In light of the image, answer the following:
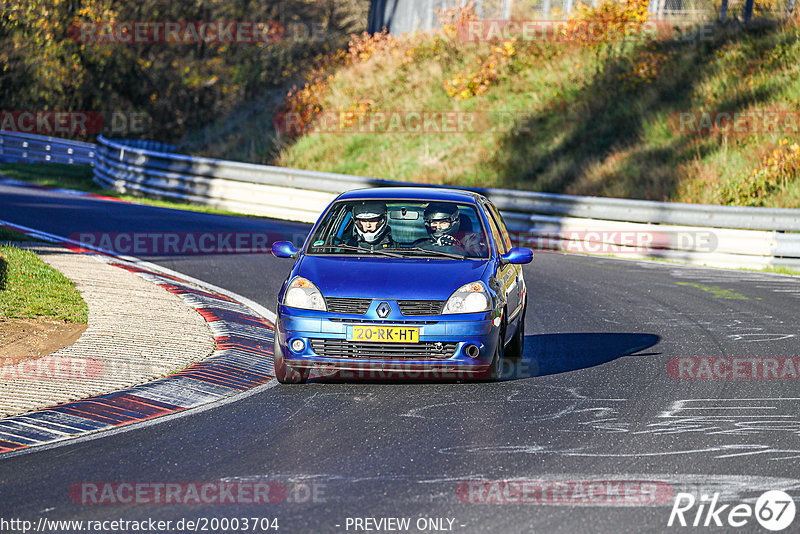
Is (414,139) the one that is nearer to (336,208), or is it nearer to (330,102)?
(330,102)

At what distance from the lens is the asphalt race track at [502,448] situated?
5664 mm

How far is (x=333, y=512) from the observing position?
5.61 metres

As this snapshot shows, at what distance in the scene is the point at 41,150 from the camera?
1497 inches

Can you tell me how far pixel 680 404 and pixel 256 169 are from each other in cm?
1720

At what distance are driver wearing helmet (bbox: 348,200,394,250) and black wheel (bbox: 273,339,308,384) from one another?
1.27 meters

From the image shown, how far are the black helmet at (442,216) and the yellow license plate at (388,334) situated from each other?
143cm

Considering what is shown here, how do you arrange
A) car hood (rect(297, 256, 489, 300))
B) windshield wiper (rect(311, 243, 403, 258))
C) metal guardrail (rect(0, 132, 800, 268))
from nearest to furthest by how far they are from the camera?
1. car hood (rect(297, 256, 489, 300))
2. windshield wiper (rect(311, 243, 403, 258))
3. metal guardrail (rect(0, 132, 800, 268))

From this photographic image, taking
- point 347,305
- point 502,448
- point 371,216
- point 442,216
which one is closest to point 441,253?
point 442,216

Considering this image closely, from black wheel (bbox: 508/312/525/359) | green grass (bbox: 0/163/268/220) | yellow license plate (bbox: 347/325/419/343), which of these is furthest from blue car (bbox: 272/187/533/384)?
green grass (bbox: 0/163/268/220)

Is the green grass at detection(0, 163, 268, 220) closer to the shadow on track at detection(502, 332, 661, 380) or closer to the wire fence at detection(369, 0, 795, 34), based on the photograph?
the wire fence at detection(369, 0, 795, 34)

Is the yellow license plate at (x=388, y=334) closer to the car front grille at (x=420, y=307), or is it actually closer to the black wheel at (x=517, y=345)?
the car front grille at (x=420, y=307)

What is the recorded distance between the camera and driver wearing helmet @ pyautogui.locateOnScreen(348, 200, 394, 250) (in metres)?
9.51

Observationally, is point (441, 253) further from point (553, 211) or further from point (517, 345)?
point (553, 211)

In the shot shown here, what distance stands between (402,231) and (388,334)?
1629 millimetres
